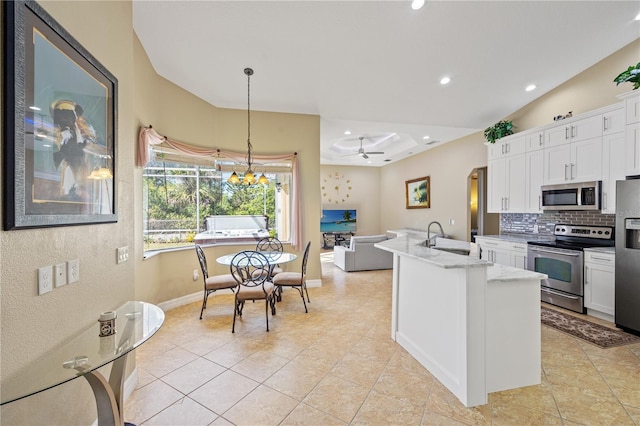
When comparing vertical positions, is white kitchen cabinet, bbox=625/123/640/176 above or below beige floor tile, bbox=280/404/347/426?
above

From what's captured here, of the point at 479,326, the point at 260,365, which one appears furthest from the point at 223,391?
the point at 479,326

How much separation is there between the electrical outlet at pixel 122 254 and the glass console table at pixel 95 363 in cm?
39

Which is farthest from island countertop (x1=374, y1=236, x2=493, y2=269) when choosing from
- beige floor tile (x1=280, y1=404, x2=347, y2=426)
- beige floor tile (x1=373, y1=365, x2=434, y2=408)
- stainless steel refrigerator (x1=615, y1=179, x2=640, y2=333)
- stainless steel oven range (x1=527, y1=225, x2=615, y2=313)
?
stainless steel oven range (x1=527, y1=225, x2=615, y2=313)

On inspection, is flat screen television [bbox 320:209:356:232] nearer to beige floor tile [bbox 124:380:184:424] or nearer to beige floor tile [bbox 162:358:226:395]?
beige floor tile [bbox 162:358:226:395]

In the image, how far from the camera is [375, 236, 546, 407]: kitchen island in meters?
1.98

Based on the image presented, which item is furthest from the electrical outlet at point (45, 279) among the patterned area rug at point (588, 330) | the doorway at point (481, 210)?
the doorway at point (481, 210)

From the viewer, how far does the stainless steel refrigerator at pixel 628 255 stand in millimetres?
3029

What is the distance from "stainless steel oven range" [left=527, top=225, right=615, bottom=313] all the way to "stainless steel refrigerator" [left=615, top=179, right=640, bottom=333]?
0.50 m

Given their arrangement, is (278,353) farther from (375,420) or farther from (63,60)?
(63,60)

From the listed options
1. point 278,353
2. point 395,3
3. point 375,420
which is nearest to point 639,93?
point 395,3

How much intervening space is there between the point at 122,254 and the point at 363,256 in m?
5.05

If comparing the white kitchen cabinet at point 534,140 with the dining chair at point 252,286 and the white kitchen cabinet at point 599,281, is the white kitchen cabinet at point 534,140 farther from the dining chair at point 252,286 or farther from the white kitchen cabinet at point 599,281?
the dining chair at point 252,286

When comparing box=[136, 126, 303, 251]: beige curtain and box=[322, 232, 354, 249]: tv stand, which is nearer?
box=[136, 126, 303, 251]: beige curtain

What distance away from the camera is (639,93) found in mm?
3117
